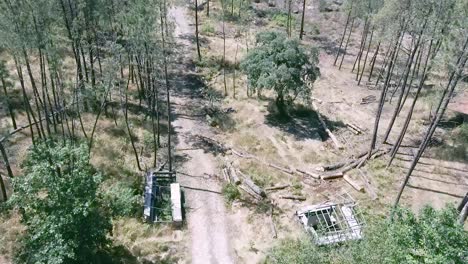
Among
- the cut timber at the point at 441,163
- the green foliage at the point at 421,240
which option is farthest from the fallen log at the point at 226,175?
the green foliage at the point at 421,240

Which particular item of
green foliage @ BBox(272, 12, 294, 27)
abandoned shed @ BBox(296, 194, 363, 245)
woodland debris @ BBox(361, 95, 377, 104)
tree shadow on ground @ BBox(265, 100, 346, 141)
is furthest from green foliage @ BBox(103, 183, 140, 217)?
green foliage @ BBox(272, 12, 294, 27)

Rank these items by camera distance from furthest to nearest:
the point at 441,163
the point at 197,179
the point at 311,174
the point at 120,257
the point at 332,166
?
1. the point at 441,163
2. the point at 332,166
3. the point at 311,174
4. the point at 197,179
5. the point at 120,257

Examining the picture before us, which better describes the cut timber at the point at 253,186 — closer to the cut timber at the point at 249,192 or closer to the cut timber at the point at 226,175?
the cut timber at the point at 249,192

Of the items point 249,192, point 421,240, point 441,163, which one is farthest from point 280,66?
point 421,240

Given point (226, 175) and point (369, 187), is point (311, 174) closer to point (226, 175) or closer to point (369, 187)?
point (369, 187)

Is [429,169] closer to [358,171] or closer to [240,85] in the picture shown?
[358,171]

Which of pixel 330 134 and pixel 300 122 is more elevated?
pixel 300 122

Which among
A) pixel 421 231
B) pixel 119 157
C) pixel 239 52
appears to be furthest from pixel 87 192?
pixel 239 52
